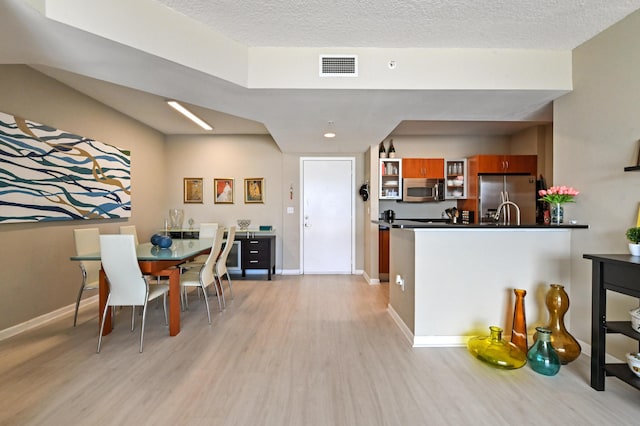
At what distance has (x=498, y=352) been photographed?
2217 millimetres

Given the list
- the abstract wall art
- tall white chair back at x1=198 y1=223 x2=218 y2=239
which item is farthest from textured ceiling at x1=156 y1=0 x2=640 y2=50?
tall white chair back at x1=198 y1=223 x2=218 y2=239

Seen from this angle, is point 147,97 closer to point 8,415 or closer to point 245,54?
point 245,54

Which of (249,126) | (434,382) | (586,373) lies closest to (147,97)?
(249,126)

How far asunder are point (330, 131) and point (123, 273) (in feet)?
9.18

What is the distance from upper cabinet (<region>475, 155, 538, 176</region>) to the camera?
4.68 meters

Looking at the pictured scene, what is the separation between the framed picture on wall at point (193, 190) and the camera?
5.42 metres

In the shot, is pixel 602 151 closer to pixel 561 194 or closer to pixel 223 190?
pixel 561 194

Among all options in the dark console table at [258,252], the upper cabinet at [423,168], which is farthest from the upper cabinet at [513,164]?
the dark console table at [258,252]

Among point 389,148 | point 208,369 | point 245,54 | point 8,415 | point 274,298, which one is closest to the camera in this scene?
point 8,415

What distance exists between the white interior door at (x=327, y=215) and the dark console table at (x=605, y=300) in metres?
3.64

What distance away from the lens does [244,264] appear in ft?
16.2

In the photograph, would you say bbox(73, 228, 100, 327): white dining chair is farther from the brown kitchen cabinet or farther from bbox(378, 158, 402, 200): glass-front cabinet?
bbox(378, 158, 402, 200): glass-front cabinet

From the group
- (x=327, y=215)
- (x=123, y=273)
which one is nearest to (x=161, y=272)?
(x=123, y=273)

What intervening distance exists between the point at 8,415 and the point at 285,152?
14.4 feet
